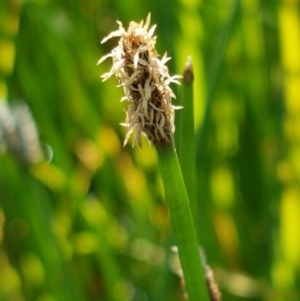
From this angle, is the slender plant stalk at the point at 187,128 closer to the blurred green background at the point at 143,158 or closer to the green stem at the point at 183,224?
the green stem at the point at 183,224

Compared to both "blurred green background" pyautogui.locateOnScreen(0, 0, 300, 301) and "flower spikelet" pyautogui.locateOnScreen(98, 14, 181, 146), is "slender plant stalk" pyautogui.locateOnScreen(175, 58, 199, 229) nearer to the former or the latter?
"flower spikelet" pyautogui.locateOnScreen(98, 14, 181, 146)

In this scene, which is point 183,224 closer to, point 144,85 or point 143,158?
point 144,85

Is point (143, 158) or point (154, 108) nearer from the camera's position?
point (154, 108)

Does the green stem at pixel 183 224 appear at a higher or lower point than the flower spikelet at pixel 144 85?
lower

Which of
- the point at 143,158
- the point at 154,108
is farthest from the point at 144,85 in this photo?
the point at 143,158

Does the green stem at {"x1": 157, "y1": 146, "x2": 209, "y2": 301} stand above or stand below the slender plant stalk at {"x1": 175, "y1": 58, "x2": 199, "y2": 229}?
below

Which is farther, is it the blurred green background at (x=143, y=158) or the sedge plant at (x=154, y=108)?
the blurred green background at (x=143, y=158)

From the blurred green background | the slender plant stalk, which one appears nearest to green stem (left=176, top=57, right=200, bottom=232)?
the slender plant stalk

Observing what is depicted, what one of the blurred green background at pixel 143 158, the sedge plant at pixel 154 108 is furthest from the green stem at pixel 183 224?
the blurred green background at pixel 143 158
